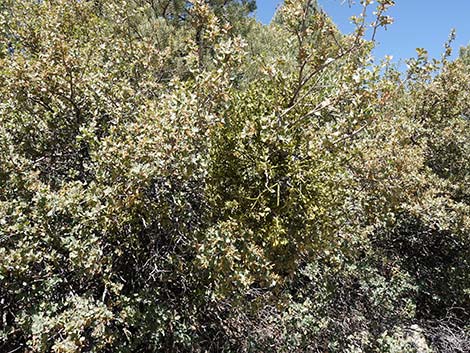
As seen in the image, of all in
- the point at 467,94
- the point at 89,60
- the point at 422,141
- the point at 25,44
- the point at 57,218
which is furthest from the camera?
the point at 467,94

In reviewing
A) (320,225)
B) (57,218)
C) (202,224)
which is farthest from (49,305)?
(320,225)

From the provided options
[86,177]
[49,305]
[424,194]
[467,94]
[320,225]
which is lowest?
[49,305]

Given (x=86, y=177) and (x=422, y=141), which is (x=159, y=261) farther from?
(x=422, y=141)

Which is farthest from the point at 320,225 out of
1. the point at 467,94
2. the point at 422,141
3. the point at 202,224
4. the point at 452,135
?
the point at 467,94

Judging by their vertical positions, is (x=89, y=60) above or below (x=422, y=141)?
below

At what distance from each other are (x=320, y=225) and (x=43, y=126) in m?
2.10

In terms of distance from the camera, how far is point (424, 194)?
4270 mm

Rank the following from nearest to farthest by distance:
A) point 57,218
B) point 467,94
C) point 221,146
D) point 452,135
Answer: point 57,218 < point 221,146 < point 452,135 < point 467,94

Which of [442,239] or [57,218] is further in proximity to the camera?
[442,239]

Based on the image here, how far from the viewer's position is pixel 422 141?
483 centimetres

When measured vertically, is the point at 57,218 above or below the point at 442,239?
below

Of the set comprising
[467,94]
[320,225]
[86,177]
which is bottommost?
[86,177]

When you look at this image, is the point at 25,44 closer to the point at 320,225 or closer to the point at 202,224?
the point at 202,224

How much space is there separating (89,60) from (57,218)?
1620 millimetres
